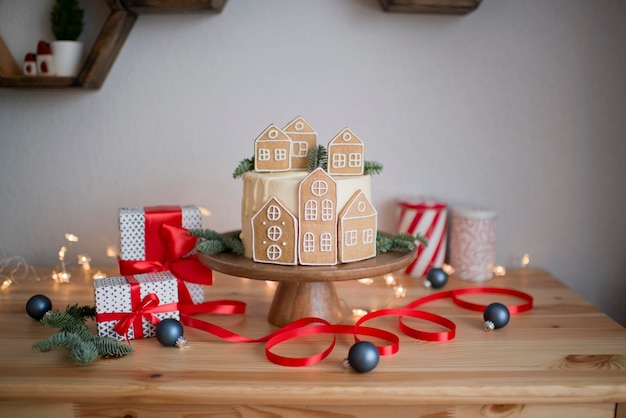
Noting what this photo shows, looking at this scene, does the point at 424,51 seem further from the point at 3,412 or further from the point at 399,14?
the point at 3,412

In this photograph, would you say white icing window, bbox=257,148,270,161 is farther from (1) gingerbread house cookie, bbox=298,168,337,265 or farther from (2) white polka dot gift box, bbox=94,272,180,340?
(2) white polka dot gift box, bbox=94,272,180,340

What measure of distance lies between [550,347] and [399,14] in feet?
2.90

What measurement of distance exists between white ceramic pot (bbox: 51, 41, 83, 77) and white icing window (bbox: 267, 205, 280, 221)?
29.0 inches

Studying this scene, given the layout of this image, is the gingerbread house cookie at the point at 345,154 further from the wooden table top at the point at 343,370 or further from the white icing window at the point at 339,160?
the wooden table top at the point at 343,370

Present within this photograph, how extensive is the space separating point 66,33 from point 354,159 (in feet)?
2.70

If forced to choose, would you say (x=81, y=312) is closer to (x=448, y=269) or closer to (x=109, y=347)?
(x=109, y=347)

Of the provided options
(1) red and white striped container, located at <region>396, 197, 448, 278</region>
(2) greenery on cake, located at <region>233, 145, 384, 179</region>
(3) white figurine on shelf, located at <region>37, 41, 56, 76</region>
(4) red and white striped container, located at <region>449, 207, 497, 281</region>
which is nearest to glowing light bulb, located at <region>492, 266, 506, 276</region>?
(4) red and white striped container, located at <region>449, 207, 497, 281</region>

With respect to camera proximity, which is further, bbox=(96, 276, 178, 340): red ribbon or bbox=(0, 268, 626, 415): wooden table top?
bbox=(96, 276, 178, 340): red ribbon

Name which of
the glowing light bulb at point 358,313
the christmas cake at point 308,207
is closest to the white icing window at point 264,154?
the christmas cake at point 308,207

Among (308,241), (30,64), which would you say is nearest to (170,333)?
(308,241)

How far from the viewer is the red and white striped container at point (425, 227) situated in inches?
53.4

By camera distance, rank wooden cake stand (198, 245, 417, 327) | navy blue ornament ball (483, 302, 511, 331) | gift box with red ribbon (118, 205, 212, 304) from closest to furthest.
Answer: wooden cake stand (198, 245, 417, 327) < navy blue ornament ball (483, 302, 511, 331) < gift box with red ribbon (118, 205, 212, 304)

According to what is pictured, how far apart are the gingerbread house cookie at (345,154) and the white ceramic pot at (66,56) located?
748mm

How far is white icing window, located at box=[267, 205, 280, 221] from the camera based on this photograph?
3.10 feet
